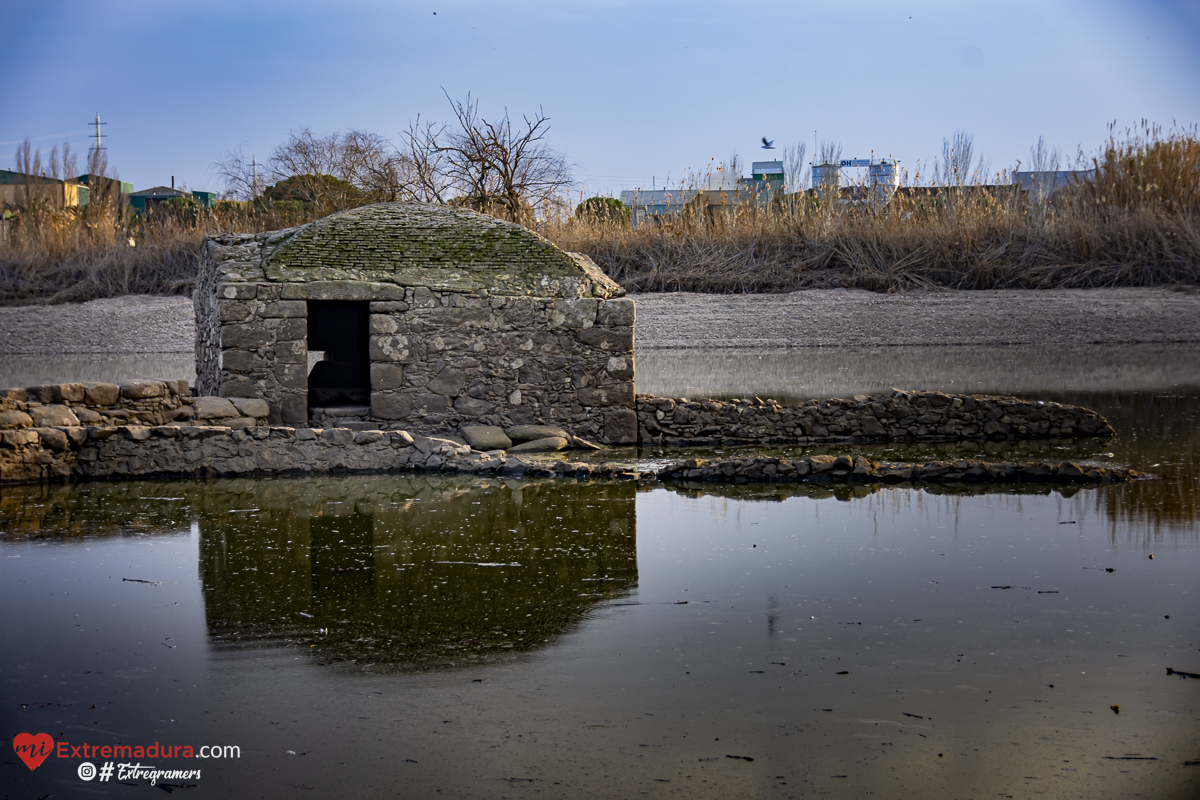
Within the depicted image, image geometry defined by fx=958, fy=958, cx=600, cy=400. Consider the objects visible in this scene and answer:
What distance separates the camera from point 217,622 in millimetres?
4516

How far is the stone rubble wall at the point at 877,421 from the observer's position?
10414mm

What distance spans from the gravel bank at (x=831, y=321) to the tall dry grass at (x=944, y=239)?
2.22ft

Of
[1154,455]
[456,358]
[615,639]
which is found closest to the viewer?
[615,639]

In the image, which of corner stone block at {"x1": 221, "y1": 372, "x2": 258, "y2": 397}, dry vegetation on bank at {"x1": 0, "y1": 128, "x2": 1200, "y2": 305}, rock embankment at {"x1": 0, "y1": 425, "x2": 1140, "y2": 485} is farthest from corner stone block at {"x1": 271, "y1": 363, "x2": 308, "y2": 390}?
dry vegetation on bank at {"x1": 0, "y1": 128, "x2": 1200, "y2": 305}

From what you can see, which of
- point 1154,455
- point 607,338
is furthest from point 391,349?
point 1154,455

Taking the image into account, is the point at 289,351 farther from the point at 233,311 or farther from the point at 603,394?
the point at 603,394

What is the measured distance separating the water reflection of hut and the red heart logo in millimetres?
1011

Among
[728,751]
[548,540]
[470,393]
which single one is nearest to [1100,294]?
[470,393]

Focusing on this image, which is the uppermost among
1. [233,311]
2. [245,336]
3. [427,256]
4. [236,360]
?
[427,256]

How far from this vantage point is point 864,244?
77.3 ft

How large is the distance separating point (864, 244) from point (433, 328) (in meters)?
15.9

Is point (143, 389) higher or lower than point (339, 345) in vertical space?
lower

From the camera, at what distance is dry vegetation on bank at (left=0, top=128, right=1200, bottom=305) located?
2214 centimetres

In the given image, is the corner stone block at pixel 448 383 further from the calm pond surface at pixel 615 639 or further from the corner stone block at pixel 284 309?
the calm pond surface at pixel 615 639
